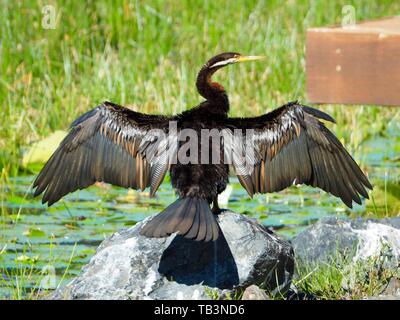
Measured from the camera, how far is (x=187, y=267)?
5820 mm

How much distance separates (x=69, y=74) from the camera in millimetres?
10141

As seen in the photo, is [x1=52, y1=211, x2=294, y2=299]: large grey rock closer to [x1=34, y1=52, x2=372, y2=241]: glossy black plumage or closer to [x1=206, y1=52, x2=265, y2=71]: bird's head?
[x1=34, y1=52, x2=372, y2=241]: glossy black plumage

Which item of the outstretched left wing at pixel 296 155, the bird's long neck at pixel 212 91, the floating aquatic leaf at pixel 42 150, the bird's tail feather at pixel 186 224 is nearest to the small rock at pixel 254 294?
the bird's tail feather at pixel 186 224

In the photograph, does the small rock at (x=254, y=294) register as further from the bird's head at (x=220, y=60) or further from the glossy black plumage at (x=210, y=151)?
the bird's head at (x=220, y=60)

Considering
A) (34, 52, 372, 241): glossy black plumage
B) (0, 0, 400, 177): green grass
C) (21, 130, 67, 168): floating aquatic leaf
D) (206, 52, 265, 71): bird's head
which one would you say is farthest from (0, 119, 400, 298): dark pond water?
(206, 52, 265, 71): bird's head

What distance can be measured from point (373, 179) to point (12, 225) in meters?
2.61

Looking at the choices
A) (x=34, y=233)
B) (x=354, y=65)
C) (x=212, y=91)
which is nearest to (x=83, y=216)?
(x=34, y=233)

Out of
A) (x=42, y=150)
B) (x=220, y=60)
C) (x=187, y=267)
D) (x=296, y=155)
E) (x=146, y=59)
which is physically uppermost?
(x=220, y=60)

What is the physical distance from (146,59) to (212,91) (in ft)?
14.7

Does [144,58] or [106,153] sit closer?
[106,153]

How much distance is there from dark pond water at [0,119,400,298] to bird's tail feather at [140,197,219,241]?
2.68 ft

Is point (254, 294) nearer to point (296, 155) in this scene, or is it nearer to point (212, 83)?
point (296, 155)
